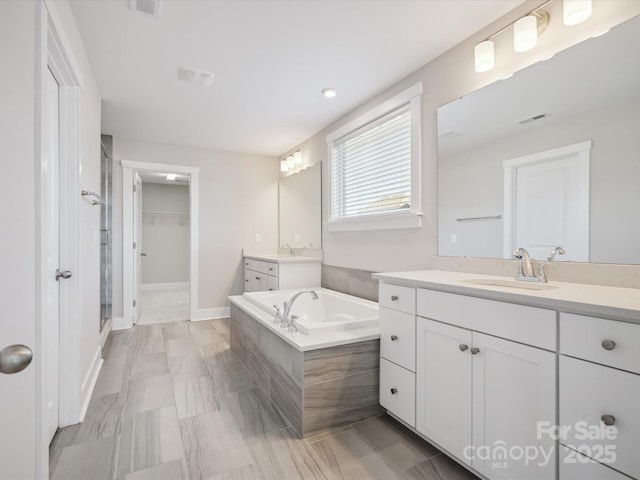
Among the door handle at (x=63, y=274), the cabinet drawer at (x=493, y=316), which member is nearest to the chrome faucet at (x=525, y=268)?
the cabinet drawer at (x=493, y=316)

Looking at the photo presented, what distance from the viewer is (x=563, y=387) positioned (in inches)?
44.0

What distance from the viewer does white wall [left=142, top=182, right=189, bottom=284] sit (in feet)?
23.2

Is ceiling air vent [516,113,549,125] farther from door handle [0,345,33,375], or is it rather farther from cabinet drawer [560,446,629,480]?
door handle [0,345,33,375]

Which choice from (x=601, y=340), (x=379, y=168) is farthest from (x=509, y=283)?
(x=379, y=168)

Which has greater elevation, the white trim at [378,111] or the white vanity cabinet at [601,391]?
the white trim at [378,111]

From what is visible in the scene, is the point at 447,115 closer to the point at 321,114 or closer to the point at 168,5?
the point at 321,114

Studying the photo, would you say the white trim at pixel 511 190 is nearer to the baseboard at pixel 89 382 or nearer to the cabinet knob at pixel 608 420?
the cabinet knob at pixel 608 420

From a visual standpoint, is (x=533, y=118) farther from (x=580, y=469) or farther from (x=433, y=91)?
(x=580, y=469)

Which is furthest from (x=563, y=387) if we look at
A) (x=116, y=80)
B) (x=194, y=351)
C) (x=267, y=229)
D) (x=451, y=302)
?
(x=267, y=229)

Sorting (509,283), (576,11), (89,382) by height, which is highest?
(576,11)

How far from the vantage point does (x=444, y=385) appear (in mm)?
1554

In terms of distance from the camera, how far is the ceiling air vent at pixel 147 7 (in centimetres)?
178

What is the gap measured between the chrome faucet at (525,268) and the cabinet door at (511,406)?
Answer: 0.51m

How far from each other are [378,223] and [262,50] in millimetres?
1580
